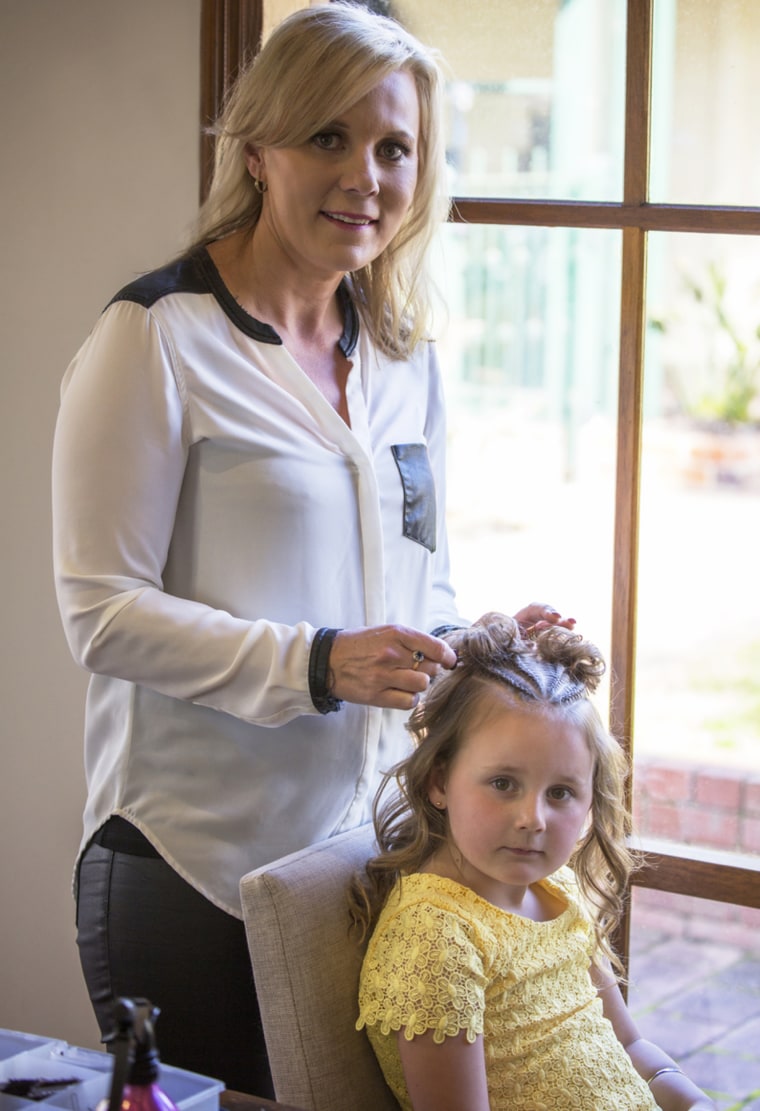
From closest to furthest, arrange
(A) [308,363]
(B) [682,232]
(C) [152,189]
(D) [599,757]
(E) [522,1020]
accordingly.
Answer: (E) [522,1020], (D) [599,757], (A) [308,363], (B) [682,232], (C) [152,189]

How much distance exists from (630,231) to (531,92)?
0.96 feet

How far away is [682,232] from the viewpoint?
1928 mm

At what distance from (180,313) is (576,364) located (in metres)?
0.77

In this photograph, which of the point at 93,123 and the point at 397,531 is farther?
the point at 93,123

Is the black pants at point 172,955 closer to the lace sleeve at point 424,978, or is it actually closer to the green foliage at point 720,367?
the lace sleeve at point 424,978

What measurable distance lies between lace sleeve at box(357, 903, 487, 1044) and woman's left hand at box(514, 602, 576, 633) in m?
0.40

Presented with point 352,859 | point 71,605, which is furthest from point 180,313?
point 352,859

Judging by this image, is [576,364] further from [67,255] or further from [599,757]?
[67,255]

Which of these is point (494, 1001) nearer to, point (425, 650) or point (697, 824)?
point (425, 650)

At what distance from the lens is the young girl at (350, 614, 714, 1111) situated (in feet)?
4.39

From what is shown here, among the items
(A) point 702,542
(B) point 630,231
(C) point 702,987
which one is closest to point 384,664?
(A) point 702,542

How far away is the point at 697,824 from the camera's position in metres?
2.01

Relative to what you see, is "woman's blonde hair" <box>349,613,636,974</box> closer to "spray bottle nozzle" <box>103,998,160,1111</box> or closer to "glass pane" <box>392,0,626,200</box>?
"spray bottle nozzle" <box>103,998,160,1111</box>

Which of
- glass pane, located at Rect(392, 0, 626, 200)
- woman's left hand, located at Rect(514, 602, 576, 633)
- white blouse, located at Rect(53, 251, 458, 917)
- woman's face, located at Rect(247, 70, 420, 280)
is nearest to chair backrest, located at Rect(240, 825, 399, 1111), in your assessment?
white blouse, located at Rect(53, 251, 458, 917)
